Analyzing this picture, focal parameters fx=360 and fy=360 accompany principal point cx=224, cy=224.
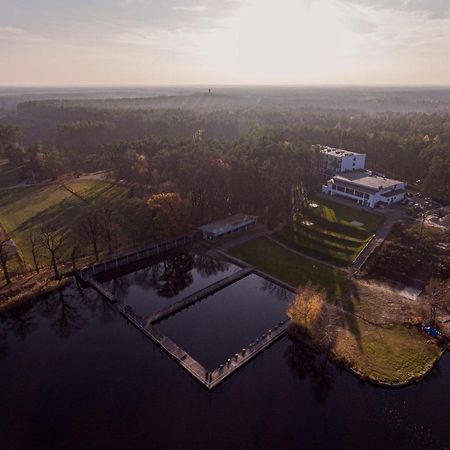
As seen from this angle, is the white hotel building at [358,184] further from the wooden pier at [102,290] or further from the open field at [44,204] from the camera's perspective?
the wooden pier at [102,290]

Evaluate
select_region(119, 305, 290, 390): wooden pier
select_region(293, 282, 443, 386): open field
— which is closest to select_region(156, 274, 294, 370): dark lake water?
select_region(119, 305, 290, 390): wooden pier

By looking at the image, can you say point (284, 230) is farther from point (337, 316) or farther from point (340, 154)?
point (340, 154)

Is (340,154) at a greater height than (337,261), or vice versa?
(340,154)

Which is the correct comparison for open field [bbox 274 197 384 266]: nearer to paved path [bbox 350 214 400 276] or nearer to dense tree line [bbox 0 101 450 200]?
paved path [bbox 350 214 400 276]

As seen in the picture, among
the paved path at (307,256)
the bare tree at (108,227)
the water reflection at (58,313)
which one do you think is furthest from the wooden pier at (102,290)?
the paved path at (307,256)

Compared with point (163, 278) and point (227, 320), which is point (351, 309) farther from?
point (163, 278)

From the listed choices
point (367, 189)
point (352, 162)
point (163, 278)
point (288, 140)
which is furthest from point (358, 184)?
point (163, 278)

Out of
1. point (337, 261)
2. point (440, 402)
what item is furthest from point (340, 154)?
point (440, 402)
